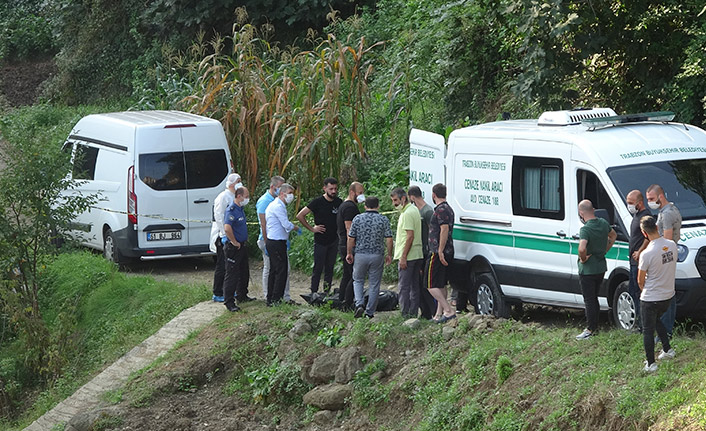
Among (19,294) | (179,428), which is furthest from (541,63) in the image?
(19,294)

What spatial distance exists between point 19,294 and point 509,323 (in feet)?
28.7

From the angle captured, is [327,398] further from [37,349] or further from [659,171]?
[37,349]

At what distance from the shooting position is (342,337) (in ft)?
39.7

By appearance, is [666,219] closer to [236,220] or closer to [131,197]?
[236,220]

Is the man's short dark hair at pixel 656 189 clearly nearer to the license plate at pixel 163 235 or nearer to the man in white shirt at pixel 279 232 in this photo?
the man in white shirt at pixel 279 232

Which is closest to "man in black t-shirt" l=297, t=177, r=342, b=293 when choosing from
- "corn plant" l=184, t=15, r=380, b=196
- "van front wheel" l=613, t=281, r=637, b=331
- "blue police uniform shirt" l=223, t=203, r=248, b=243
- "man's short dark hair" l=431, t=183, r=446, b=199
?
"blue police uniform shirt" l=223, t=203, r=248, b=243

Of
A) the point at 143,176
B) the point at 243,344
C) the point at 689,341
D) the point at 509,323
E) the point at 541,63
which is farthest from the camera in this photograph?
the point at 143,176

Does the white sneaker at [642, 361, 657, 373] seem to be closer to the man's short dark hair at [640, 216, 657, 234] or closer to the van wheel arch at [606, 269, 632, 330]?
the man's short dark hair at [640, 216, 657, 234]

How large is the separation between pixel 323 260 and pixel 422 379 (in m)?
3.73

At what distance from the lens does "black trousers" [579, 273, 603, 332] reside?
10352 millimetres

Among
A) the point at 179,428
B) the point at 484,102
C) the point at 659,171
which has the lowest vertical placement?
the point at 179,428

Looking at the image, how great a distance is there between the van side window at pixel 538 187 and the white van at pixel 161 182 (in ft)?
23.1

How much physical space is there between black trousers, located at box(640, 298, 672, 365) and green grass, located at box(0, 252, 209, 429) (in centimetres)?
801

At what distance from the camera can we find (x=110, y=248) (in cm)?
1825
